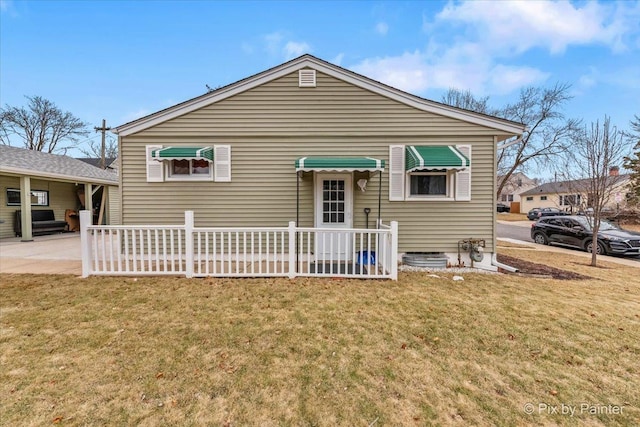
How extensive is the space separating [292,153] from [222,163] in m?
1.77

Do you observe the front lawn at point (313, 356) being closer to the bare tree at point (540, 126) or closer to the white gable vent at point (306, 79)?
the white gable vent at point (306, 79)

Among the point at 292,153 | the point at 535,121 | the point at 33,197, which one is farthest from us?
the point at 535,121

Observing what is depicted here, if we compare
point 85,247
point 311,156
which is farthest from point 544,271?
point 85,247

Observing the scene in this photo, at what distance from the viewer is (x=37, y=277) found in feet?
17.6

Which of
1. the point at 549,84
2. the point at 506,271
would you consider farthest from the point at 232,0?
the point at 549,84

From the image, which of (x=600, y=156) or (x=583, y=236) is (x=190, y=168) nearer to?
(x=600, y=156)

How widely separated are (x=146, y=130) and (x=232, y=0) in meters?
6.89

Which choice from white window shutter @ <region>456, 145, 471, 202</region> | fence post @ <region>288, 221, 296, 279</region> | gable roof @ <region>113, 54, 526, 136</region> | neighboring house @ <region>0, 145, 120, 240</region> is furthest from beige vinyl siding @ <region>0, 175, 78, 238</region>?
white window shutter @ <region>456, 145, 471, 202</region>

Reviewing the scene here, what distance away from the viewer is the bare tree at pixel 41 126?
24.7 m

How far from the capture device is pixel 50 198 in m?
13.3

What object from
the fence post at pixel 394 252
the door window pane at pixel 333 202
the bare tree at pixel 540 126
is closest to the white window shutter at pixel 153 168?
the door window pane at pixel 333 202

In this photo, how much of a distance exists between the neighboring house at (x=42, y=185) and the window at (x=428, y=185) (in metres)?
13.9

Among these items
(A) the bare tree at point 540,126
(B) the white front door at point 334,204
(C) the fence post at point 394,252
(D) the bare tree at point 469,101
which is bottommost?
(C) the fence post at point 394,252

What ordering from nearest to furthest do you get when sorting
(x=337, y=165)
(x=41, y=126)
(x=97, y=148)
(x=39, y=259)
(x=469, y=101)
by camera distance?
(x=337, y=165) → (x=39, y=259) → (x=469, y=101) → (x=41, y=126) → (x=97, y=148)
